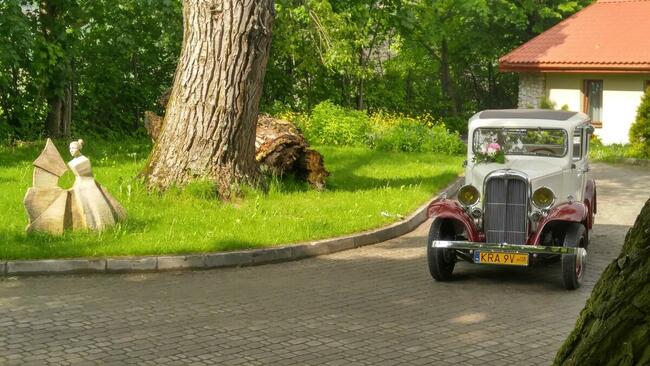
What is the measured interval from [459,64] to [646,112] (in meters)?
18.5

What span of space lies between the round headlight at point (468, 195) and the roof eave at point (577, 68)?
24.9m

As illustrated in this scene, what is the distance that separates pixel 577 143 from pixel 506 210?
1706 millimetres

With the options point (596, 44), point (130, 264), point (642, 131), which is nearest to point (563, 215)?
point (130, 264)

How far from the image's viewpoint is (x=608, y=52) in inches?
1422

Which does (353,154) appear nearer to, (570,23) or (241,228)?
(241,228)

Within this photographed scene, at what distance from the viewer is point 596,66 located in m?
35.7

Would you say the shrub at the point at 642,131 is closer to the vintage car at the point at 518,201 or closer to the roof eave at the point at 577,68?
the roof eave at the point at 577,68

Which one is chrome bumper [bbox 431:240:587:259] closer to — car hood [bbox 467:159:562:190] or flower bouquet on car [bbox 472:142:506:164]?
car hood [bbox 467:159:562:190]

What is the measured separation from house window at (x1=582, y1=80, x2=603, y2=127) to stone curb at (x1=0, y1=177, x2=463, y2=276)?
24635mm

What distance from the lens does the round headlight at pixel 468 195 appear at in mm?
11344

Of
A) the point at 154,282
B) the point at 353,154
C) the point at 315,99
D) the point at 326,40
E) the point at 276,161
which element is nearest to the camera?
the point at 154,282

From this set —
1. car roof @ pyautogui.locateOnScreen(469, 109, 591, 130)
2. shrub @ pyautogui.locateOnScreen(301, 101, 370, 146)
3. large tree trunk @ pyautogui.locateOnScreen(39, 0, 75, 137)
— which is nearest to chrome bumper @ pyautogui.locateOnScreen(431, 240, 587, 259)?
car roof @ pyautogui.locateOnScreen(469, 109, 591, 130)

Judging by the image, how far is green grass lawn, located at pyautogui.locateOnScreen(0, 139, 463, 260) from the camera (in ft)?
39.4

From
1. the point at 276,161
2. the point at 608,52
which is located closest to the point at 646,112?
the point at 608,52
